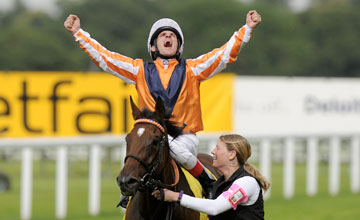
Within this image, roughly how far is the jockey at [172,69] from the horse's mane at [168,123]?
34 centimetres

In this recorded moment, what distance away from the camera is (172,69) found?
5.70m

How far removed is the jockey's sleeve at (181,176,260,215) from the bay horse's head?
0.94 feet

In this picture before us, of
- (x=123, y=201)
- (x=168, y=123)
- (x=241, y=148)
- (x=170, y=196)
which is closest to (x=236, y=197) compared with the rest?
(x=241, y=148)

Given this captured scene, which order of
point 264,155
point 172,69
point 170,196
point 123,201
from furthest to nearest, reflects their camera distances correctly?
point 264,155
point 172,69
point 123,201
point 170,196

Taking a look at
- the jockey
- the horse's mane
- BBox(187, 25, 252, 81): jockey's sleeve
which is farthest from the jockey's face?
the horse's mane

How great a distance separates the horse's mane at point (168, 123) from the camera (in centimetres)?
492

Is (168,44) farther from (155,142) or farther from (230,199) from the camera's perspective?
(230,199)

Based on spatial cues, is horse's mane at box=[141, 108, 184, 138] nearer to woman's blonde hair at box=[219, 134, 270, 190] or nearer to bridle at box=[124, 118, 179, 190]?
bridle at box=[124, 118, 179, 190]

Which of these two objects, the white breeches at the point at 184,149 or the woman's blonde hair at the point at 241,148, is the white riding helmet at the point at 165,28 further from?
the woman's blonde hair at the point at 241,148

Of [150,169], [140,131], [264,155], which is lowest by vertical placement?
[264,155]

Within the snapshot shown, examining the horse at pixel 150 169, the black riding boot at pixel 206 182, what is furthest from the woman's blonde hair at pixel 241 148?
the black riding boot at pixel 206 182

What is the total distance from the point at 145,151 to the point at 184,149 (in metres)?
0.77

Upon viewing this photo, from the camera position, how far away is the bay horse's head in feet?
15.0

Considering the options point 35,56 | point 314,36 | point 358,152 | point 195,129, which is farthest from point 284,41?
point 195,129
